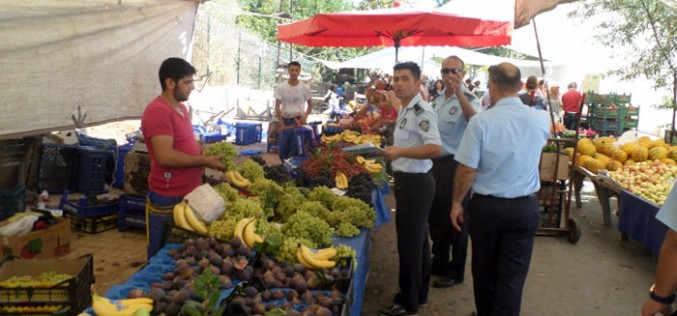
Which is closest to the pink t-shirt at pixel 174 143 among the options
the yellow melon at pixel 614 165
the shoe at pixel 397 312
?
the shoe at pixel 397 312

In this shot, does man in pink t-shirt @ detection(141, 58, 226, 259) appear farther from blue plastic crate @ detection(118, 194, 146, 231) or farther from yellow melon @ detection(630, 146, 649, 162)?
yellow melon @ detection(630, 146, 649, 162)

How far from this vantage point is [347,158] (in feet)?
18.3

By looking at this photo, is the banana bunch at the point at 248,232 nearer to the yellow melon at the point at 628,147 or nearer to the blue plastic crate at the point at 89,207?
the blue plastic crate at the point at 89,207

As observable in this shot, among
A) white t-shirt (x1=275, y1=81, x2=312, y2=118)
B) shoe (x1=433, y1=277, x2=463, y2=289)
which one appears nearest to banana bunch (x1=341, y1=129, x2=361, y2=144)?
white t-shirt (x1=275, y1=81, x2=312, y2=118)

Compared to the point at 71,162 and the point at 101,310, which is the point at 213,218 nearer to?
the point at 101,310

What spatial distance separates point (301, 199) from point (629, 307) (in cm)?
353

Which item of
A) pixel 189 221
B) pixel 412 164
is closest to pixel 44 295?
pixel 189 221

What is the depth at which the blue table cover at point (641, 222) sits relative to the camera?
18.7 ft

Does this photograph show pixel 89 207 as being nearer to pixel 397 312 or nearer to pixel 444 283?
pixel 397 312

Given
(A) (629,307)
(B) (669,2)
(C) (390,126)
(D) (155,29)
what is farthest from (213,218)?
(B) (669,2)

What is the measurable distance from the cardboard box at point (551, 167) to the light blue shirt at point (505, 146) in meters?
3.69

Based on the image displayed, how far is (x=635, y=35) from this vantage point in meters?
12.7

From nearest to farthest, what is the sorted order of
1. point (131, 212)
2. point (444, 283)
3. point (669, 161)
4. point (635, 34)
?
1. point (444, 283)
2. point (131, 212)
3. point (669, 161)
4. point (635, 34)

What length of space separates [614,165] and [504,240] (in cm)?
522
